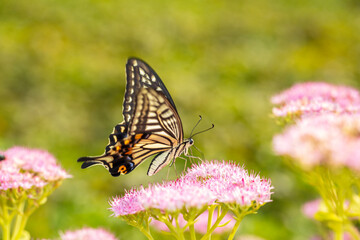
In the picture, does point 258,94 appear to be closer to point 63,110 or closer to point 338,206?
point 63,110

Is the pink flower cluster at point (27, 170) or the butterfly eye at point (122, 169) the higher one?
the butterfly eye at point (122, 169)

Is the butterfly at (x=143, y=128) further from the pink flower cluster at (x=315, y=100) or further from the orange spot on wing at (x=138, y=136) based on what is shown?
the pink flower cluster at (x=315, y=100)

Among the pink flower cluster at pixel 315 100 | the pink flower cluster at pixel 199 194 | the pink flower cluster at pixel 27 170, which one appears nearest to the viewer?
the pink flower cluster at pixel 199 194

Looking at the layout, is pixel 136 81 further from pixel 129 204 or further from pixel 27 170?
pixel 129 204

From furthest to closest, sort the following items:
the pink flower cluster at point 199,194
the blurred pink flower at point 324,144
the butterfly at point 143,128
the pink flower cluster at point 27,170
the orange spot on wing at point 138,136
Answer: the orange spot on wing at point 138,136 < the butterfly at point 143,128 < the pink flower cluster at point 27,170 < the pink flower cluster at point 199,194 < the blurred pink flower at point 324,144

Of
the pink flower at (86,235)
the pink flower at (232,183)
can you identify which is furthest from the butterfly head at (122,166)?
the pink flower at (232,183)

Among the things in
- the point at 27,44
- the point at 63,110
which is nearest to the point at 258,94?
the point at 63,110
